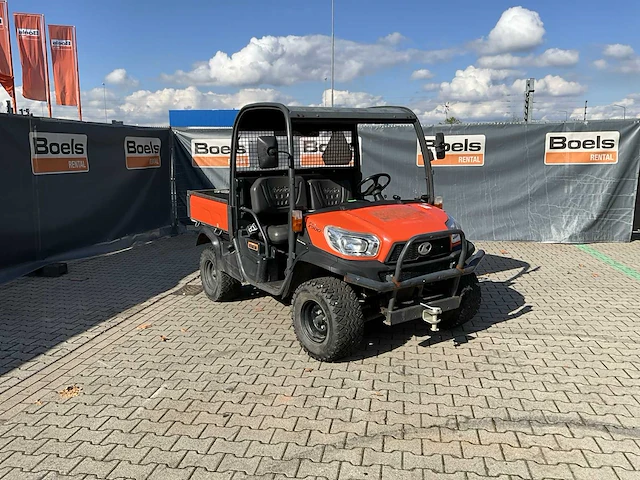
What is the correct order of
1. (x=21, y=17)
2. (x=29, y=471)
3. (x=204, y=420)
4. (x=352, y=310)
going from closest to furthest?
1. (x=29, y=471)
2. (x=204, y=420)
3. (x=352, y=310)
4. (x=21, y=17)

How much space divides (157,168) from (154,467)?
28.4 ft

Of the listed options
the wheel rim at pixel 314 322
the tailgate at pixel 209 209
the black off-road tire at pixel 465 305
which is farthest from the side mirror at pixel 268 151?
the black off-road tire at pixel 465 305

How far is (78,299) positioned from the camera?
6.46 metres

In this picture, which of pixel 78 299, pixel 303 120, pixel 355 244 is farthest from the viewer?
pixel 78 299

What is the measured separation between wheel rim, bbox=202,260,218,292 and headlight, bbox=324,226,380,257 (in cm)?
248

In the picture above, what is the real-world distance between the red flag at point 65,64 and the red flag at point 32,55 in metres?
0.72

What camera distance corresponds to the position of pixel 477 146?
9.98 metres

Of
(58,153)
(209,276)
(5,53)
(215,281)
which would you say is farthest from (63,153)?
(5,53)

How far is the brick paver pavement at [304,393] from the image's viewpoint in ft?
10.1

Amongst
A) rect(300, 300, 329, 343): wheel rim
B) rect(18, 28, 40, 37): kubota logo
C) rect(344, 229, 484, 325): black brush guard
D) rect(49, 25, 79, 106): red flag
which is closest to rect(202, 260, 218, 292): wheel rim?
rect(300, 300, 329, 343): wheel rim

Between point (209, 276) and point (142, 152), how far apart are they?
4937mm

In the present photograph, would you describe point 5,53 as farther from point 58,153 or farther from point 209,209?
point 209,209

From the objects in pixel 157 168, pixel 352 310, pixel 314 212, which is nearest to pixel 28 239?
pixel 157 168

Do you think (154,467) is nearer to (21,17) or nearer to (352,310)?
(352,310)
